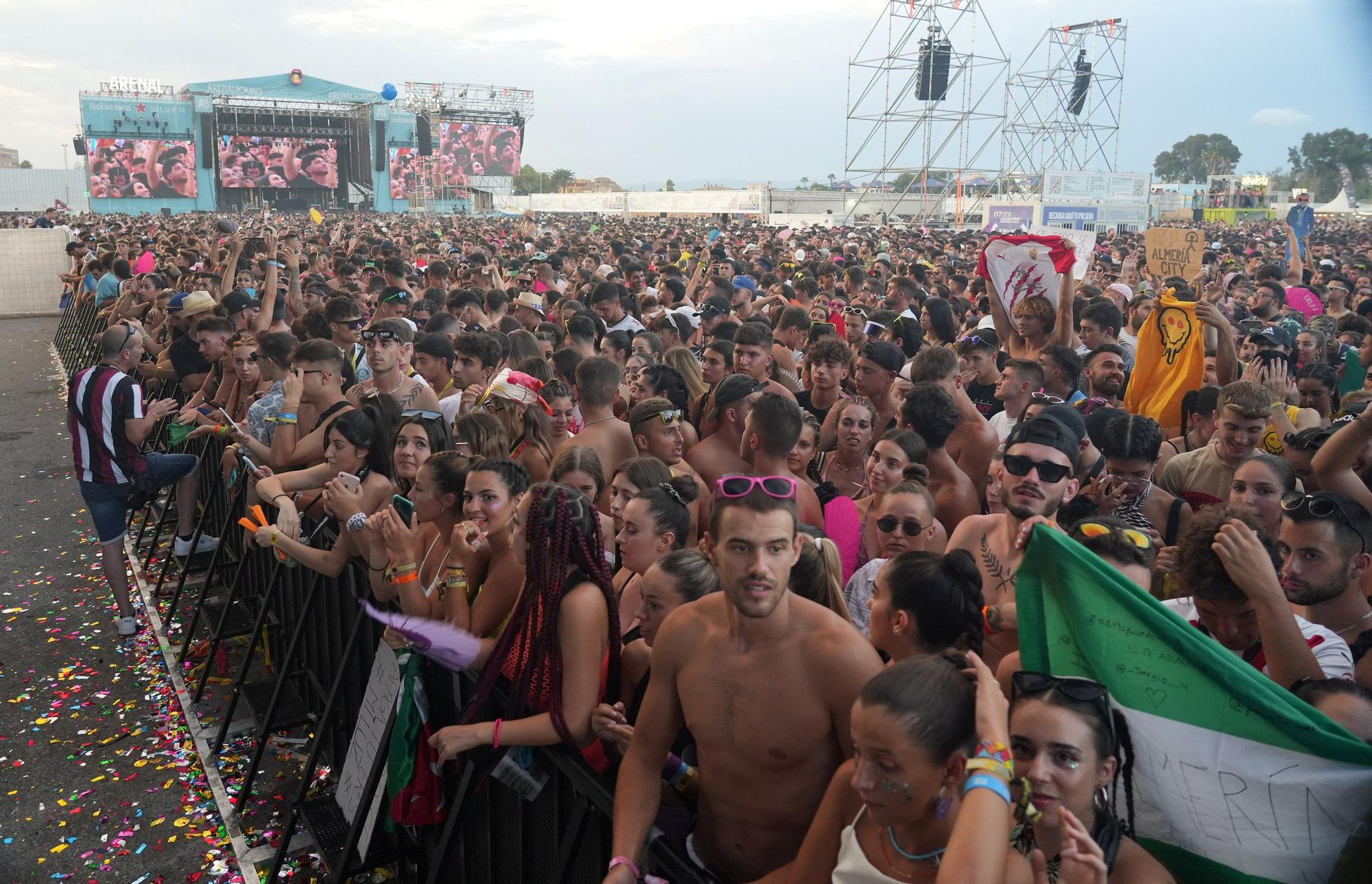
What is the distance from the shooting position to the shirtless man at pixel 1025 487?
3.77 metres

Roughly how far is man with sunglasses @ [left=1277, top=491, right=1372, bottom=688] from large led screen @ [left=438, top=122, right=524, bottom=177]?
82.6 m

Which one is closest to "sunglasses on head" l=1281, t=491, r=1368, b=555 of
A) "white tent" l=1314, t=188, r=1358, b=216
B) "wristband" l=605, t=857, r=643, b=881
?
"wristband" l=605, t=857, r=643, b=881

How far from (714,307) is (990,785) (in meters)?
9.02

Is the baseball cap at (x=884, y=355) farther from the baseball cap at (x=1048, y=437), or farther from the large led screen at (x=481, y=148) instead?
the large led screen at (x=481, y=148)

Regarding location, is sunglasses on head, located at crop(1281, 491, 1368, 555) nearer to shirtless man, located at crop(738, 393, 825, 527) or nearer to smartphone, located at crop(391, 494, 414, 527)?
shirtless man, located at crop(738, 393, 825, 527)

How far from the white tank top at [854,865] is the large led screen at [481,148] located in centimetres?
8335

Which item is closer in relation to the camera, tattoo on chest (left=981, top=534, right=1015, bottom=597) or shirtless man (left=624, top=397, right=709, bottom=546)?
tattoo on chest (left=981, top=534, right=1015, bottom=597)

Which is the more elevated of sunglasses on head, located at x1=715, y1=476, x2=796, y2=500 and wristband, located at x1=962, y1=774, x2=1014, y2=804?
sunglasses on head, located at x1=715, y1=476, x2=796, y2=500

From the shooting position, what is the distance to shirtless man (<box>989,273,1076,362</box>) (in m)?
7.68

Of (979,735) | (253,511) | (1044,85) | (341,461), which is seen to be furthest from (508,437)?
(1044,85)

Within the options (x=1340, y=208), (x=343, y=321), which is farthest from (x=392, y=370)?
(x=1340, y=208)

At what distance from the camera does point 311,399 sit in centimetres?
632

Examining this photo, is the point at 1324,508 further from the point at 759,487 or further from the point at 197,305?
the point at 197,305

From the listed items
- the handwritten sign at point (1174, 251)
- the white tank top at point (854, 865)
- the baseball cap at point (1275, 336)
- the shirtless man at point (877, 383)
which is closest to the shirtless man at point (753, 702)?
the white tank top at point (854, 865)
